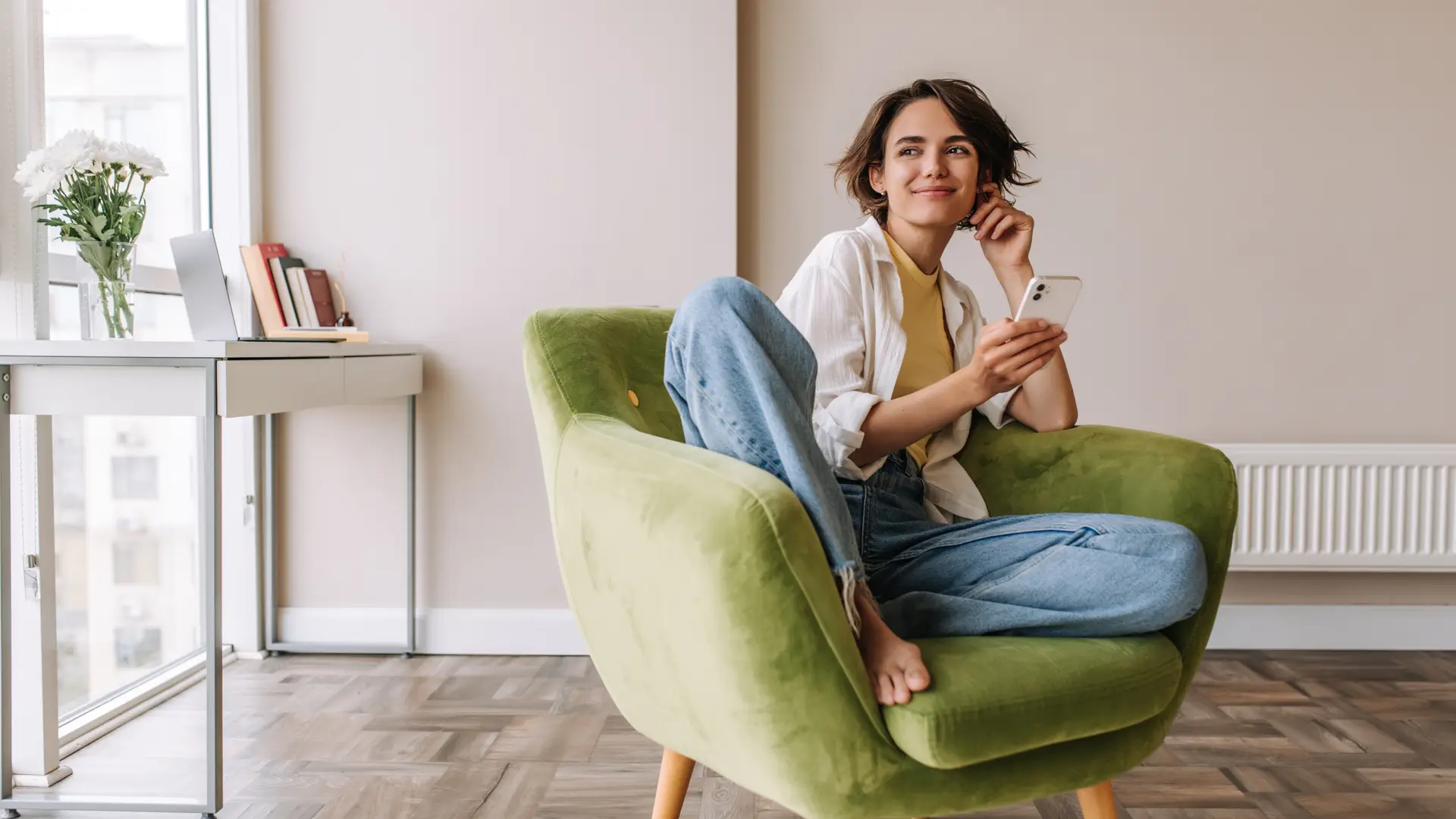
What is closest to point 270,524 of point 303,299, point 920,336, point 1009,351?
point 303,299

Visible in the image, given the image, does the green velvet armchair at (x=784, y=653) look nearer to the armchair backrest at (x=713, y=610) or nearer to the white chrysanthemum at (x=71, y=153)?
the armchair backrest at (x=713, y=610)

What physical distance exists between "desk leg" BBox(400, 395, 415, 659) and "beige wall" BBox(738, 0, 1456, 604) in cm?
90

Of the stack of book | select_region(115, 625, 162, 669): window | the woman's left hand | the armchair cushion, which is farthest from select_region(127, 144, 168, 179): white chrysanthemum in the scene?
the armchair cushion

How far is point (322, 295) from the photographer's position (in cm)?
247

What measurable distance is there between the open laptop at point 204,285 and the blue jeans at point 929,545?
108 cm

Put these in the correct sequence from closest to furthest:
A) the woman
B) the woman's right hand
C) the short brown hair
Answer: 1. the woman
2. the woman's right hand
3. the short brown hair

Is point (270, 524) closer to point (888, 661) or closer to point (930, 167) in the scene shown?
point (930, 167)

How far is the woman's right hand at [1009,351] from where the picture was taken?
4.03ft

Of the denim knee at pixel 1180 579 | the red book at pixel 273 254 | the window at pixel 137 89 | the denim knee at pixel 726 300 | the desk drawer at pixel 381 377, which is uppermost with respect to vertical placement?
the window at pixel 137 89

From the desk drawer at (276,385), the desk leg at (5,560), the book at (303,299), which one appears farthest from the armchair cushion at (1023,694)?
the book at (303,299)

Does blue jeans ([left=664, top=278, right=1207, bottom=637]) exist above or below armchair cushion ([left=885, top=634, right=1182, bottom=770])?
above

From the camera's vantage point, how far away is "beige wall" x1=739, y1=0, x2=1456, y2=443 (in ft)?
8.53

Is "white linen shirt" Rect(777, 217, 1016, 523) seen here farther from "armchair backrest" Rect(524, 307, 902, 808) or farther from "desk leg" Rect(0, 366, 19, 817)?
"desk leg" Rect(0, 366, 19, 817)

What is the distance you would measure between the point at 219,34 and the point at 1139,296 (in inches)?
90.8
